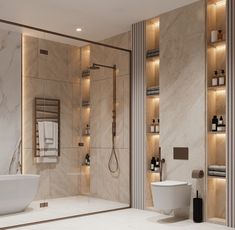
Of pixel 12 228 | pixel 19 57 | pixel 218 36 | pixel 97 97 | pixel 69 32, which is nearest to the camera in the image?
pixel 12 228

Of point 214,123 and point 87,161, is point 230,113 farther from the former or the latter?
point 87,161

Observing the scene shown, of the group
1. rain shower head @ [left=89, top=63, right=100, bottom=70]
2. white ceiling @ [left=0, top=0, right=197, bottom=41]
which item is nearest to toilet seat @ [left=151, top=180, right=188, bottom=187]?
rain shower head @ [left=89, top=63, right=100, bottom=70]

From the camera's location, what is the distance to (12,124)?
5.07 meters

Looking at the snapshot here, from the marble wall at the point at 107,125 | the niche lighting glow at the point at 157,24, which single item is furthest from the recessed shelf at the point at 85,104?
the niche lighting glow at the point at 157,24

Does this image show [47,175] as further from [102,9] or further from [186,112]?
[102,9]

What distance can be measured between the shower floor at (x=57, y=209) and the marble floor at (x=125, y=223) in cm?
17

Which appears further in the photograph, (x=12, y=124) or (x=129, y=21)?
(x=129, y=21)

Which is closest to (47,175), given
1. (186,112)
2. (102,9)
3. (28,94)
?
(28,94)

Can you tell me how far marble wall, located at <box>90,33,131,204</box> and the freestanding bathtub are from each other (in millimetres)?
978

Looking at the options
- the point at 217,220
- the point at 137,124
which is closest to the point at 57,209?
the point at 137,124

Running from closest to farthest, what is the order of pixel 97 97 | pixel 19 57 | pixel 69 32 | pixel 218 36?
pixel 218 36, pixel 19 57, pixel 97 97, pixel 69 32

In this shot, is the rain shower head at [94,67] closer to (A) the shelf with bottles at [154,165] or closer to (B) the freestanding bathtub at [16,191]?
(A) the shelf with bottles at [154,165]

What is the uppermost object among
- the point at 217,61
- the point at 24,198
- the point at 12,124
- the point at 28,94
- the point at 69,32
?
the point at 69,32

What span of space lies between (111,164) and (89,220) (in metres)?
1.17
